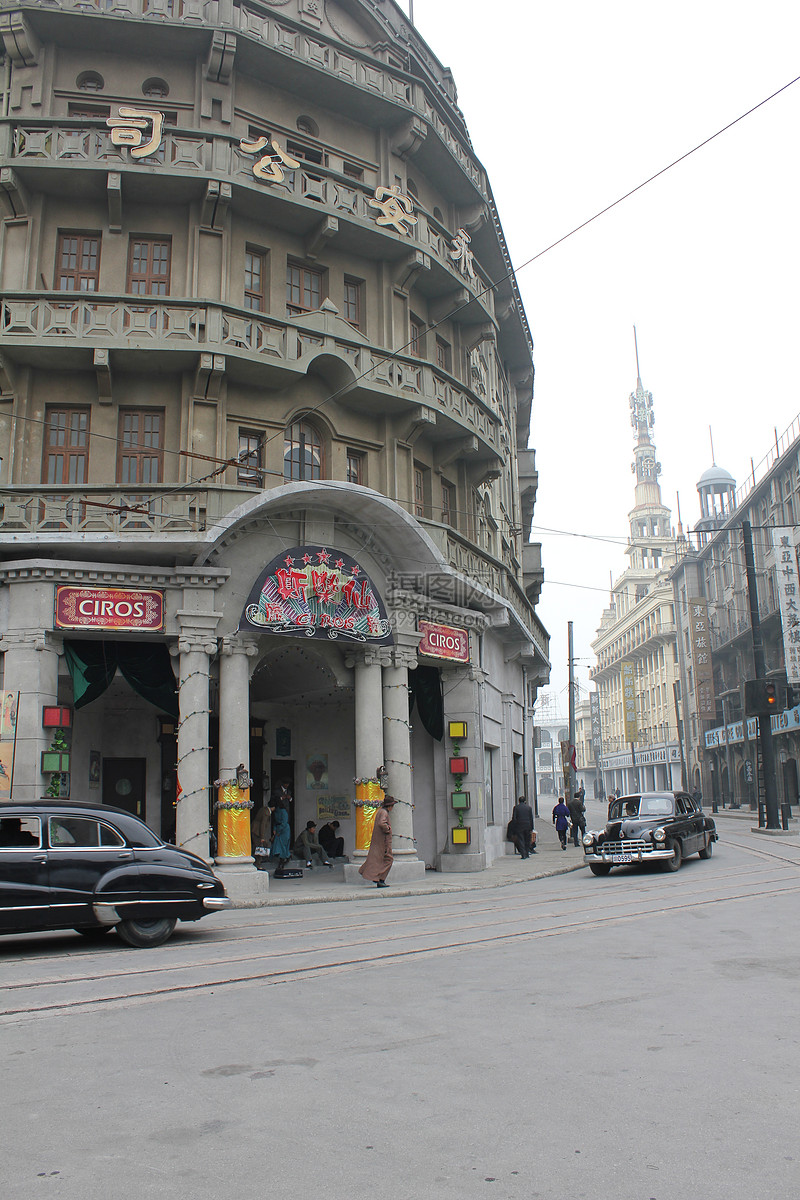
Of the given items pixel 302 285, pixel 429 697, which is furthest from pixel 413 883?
pixel 302 285

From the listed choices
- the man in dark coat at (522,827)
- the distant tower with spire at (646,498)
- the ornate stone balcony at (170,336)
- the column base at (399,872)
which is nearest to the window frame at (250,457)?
the ornate stone balcony at (170,336)

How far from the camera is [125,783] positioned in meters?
22.5

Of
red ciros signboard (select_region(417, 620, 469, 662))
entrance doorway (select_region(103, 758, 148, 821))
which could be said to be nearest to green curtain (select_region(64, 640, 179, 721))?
entrance doorway (select_region(103, 758, 148, 821))

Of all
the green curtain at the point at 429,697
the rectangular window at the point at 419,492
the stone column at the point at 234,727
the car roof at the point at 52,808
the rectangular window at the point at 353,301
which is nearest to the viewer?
the car roof at the point at 52,808

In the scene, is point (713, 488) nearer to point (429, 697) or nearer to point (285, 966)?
point (429, 697)

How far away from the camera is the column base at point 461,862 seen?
23031 millimetres

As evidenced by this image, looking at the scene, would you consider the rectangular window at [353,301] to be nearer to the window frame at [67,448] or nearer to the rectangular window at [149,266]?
the rectangular window at [149,266]

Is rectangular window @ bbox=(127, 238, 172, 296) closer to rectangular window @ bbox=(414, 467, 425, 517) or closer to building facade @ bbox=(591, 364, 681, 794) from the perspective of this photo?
rectangular window @ bbox=(414, 467, 425, 517)

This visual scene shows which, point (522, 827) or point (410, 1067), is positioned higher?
point (522, 827)

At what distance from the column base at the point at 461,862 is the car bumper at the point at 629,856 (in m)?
3.05

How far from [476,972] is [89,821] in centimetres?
546

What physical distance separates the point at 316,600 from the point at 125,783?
273 inches

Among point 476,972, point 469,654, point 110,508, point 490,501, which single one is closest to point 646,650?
point 490,501

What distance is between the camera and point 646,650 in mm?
105000
